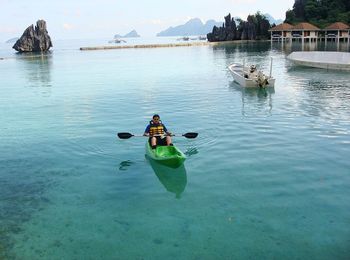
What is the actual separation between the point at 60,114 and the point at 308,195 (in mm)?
21333

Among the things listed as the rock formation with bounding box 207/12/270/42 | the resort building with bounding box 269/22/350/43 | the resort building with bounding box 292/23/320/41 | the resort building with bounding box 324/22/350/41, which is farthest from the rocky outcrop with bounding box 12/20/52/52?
the resort building with bounding box 324/22/350/41

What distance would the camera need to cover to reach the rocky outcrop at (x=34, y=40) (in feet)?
575

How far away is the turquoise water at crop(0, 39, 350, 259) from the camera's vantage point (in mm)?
10867

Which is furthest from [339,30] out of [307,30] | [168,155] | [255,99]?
[168,155]

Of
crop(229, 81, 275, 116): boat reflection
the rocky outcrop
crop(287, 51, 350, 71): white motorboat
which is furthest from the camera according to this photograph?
the rocky outcrop

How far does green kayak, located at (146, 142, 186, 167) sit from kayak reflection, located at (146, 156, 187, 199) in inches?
12.1

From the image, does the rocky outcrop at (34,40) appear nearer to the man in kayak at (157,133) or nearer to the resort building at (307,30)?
the resort building at (307,30)

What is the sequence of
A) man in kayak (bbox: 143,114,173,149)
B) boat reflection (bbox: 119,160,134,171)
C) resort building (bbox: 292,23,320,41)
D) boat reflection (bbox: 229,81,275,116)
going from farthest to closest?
resort building (bbox: 292,23,320,41)
boat reflection (bbox: 229,81,275,116)
man in kayak (bbox: 143,114,173,149)
boat reflection (bbox: 119,160,134,171)

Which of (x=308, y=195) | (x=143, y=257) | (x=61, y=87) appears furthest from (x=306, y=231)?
(x=61, y=87)

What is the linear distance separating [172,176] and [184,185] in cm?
107

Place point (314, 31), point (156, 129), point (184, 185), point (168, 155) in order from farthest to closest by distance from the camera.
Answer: point (314, 31)
point (156, 129)
point (168, 155)
point (184, 185)

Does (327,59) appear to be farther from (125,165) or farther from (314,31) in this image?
(314,31)

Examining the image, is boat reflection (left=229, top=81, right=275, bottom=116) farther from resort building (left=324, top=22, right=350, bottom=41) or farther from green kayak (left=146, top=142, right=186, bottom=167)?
resort building (left=324, top=22, right=350, bottom=41)

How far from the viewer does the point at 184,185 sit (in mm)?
15023
